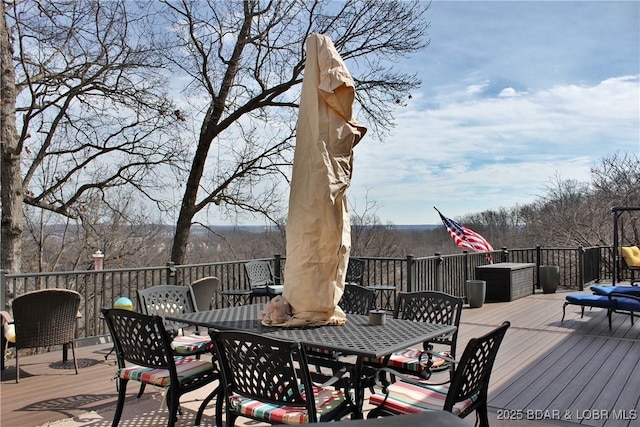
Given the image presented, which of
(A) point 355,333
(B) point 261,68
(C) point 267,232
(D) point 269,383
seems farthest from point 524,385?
(C) point 267,232

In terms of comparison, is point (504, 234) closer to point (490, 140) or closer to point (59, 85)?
point (490, 140)

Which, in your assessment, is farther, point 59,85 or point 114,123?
point 114,123

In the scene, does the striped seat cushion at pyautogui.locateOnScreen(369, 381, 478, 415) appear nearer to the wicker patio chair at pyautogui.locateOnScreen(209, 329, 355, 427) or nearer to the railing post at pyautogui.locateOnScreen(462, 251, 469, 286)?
the wicker patio chair at pyautogui.locateOnScreen(209, 329, 355, 427)

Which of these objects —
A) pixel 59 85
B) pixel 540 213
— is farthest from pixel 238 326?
pixel 540 213

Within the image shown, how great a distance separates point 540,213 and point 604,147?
171 inches

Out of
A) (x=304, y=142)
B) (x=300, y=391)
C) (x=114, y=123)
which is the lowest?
(x=300, y=391)

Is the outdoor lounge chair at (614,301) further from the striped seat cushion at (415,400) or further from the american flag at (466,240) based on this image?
the striped seat cushion at (415,400)

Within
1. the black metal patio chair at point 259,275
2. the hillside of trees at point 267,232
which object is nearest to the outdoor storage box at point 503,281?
the black metal patio chair at point 259,275

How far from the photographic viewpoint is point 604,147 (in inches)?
709

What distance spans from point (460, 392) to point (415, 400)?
0.82ft

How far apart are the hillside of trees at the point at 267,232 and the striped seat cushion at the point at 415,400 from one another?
32.5 feet

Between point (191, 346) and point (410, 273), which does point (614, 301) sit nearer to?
point (410, 273)

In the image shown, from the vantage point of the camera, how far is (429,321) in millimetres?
3684

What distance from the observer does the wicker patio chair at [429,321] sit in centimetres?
318
